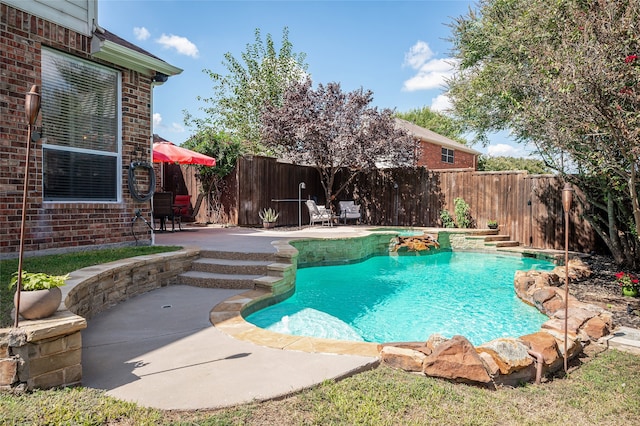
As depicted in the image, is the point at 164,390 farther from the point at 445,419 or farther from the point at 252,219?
the point at 252,219

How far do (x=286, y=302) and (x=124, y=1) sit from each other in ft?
21.2

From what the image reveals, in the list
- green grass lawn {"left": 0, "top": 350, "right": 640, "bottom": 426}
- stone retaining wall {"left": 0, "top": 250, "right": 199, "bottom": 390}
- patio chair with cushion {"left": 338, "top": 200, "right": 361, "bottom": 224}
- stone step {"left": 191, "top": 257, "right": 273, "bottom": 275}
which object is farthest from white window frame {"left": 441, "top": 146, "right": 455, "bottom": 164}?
stone retaining wall {"left": 0, "top": 250, "right": 199, "bottom": 390}

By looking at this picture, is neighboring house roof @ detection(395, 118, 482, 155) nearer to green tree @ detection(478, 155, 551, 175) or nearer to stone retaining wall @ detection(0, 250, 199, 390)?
green tree @ detection(478, 155, 551, 175)

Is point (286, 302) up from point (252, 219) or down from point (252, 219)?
down

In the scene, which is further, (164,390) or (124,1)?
(124,1)

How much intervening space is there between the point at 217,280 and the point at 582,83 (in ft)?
16.6

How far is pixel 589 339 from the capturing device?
11.6ft

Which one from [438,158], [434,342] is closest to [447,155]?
[438,158]

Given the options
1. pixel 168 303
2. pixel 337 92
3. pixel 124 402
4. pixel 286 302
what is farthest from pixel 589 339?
pixel 337 92

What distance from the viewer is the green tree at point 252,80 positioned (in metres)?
21.7

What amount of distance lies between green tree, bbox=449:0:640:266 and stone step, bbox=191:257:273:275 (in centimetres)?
443

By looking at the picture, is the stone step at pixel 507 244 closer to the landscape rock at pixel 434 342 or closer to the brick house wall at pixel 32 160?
the landscape rock at pixel 434 342

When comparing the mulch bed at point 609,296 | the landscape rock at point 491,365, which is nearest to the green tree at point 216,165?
the mulch bed at point 609,296

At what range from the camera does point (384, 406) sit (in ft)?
7.11
